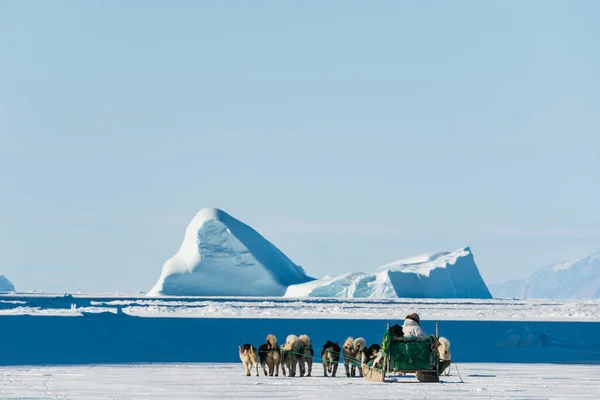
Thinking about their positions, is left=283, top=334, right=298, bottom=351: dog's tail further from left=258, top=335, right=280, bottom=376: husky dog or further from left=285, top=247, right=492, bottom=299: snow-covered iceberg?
left=285, top=247, right=492, bottom=299: snow-covered iceberg

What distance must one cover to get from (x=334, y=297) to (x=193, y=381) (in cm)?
7588

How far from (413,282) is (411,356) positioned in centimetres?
6695

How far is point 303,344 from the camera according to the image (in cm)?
1638

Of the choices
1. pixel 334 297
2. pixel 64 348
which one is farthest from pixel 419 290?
pixel 64 348

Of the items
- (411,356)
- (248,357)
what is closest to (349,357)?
(248,357)

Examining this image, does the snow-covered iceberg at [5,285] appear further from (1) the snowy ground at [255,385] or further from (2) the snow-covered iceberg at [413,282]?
(1) the snowy ground at [255,385]

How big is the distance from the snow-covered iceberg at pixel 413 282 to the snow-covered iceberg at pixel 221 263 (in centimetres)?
269

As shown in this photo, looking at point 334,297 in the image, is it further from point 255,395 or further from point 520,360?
point 255,395

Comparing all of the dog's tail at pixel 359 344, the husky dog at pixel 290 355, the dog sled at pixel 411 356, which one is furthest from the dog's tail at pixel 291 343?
the dog sled at pixel 411 356

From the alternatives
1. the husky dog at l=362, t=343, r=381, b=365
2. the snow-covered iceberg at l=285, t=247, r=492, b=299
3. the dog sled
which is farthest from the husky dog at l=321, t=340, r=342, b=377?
the snow-covered iceberg at l=285, t=247, r=492, b=299

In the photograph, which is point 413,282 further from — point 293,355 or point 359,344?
point 293,355

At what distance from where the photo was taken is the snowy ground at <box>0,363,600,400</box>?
43.1 ft

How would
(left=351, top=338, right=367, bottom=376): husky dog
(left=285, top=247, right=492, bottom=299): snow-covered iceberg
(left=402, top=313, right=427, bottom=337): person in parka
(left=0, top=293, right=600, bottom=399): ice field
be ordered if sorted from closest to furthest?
(left=0, top=293, right=600, bottom=399): ice field < (left=402, top=313, right=427, bottom=337): person in parka < (left=351, top=338, right=367, bottom=376): husky dog < (left=285, top=247, right=492, bottom=299): snow-covered iceberg

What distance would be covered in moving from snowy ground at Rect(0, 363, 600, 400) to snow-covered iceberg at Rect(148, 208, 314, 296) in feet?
215
